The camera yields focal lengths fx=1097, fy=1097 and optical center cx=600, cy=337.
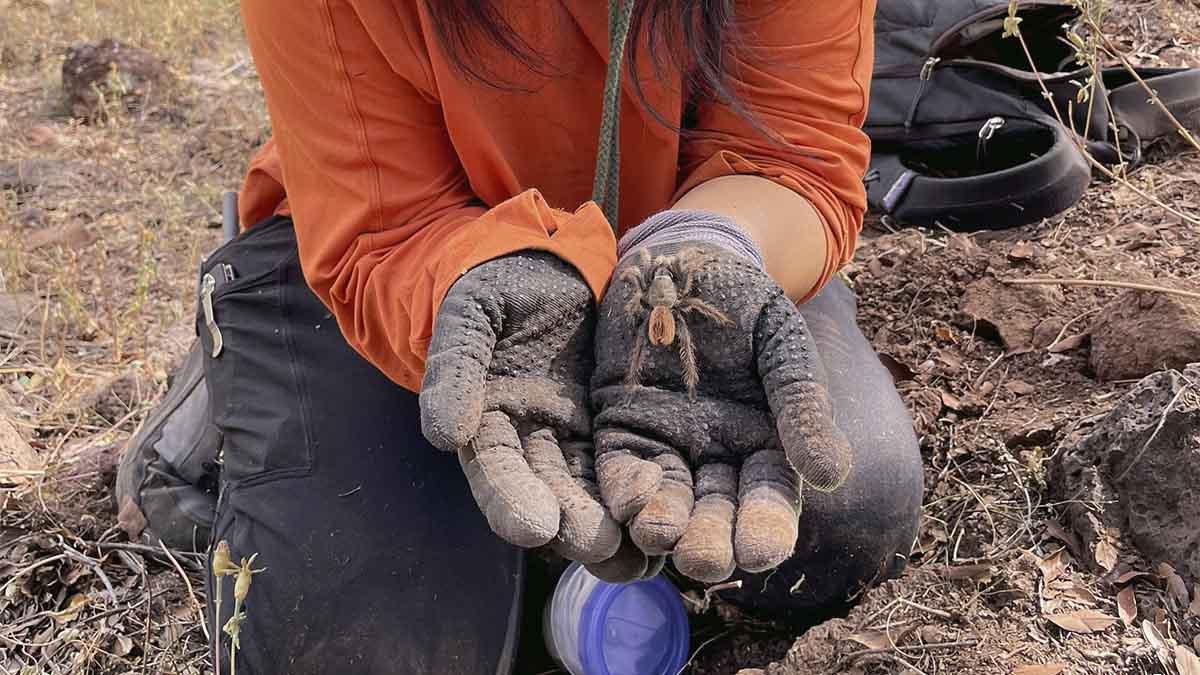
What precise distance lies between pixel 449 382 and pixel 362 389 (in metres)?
0.61

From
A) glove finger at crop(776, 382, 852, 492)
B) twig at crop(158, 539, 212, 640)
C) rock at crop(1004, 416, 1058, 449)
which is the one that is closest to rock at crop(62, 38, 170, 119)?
twig at crop(158, 539, 212, 640)

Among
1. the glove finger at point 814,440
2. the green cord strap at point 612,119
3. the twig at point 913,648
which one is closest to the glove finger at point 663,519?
the glove finger at point 814,440

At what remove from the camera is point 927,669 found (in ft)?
4.68

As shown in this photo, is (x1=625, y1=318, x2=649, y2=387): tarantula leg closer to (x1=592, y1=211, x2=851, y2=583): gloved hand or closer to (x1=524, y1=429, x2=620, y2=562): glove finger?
(x1=592, y1=211, x2=851, y2=583): gloved hand

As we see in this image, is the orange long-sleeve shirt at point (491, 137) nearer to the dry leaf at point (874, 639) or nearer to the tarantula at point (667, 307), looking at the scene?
the tarantula at point (667, 307)

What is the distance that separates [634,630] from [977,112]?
1.43m

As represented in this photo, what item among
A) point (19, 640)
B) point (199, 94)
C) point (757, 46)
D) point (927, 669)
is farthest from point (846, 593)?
point (199, 94)

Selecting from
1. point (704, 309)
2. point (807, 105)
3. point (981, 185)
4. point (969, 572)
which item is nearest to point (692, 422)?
point (704, 309)

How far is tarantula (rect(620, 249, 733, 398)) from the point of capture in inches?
50.2

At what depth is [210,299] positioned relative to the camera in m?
1.80

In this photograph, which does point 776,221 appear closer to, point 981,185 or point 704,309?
point 704,309

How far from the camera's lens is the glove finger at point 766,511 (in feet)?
3.55

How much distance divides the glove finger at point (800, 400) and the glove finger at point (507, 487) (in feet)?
0.84

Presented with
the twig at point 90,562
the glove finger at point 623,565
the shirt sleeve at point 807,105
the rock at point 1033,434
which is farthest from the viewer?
the twig at point 90,562
